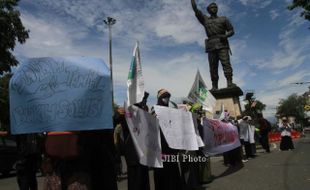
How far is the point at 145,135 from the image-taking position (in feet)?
20.1

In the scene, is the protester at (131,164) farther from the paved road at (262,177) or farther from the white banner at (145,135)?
the paved road at (262,177)

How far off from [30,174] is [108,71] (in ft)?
9.63

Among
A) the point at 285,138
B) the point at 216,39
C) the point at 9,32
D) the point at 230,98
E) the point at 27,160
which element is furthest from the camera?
the point at 9,32

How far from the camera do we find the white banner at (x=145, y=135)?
5.86m

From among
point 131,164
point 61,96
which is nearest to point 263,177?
point 131,164

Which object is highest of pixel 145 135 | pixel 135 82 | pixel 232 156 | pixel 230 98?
pixel 230 98

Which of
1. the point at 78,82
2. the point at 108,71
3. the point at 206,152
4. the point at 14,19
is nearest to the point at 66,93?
the point at 78,82

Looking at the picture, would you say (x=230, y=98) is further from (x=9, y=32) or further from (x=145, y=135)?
(x=9, y=32)

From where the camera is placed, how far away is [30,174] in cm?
666

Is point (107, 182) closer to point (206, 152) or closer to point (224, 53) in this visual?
point (206, 152)

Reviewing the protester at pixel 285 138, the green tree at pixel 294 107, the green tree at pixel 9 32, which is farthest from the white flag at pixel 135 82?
the green tree at pixel 294 107

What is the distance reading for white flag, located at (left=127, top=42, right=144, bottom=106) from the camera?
18.4 feet

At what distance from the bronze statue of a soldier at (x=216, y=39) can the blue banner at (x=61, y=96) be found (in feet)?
36.9

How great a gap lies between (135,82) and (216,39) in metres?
10.2
